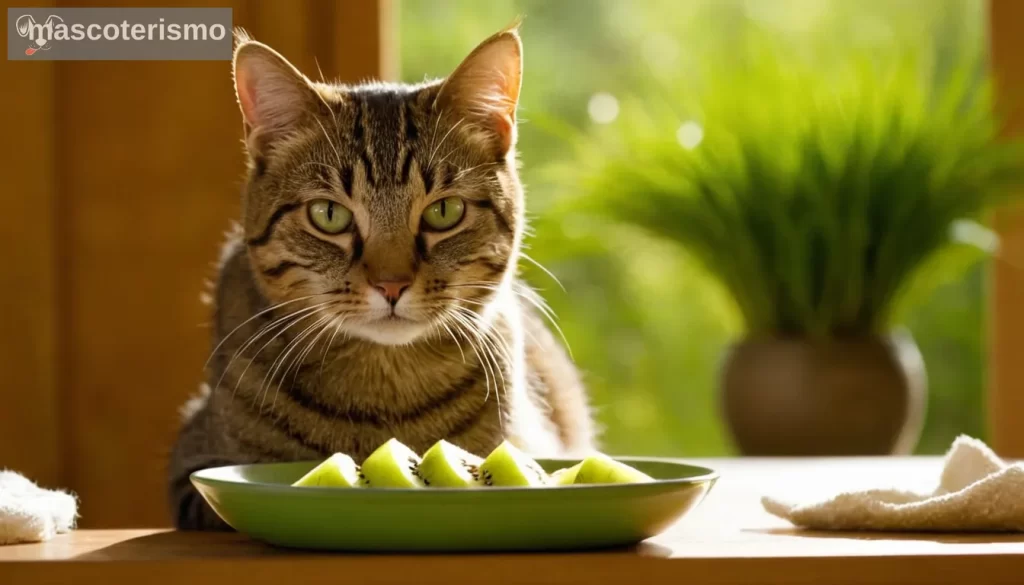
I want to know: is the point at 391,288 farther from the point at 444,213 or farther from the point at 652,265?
the point at 652,265

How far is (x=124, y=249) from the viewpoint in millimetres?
1973

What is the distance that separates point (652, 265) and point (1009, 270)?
237 centimetres

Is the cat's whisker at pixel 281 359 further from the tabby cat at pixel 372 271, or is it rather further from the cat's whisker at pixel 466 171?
the cat's whisker at pixel 466 171

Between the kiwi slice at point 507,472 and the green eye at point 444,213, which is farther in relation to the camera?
the green eye at point 444,213

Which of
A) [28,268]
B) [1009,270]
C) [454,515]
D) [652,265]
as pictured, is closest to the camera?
[454,515]

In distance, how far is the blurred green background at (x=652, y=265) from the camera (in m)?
4.43

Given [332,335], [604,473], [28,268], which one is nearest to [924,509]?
[604,473]

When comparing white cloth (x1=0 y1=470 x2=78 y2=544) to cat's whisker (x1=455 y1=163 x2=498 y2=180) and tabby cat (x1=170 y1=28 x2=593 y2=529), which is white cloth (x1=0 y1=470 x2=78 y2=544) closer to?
tabby cat (x1=170 y1=28 x2=593 y2=529)

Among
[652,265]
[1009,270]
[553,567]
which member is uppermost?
[652,265]

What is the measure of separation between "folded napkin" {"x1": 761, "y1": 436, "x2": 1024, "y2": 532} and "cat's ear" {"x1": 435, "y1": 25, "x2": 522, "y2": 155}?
1.61 feet

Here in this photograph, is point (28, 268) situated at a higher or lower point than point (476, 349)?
higher

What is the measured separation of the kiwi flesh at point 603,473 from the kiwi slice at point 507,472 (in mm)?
28

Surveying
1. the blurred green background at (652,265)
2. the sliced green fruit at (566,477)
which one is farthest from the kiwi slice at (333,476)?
the blurred green background at (652,265)

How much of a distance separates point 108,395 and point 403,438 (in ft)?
3.39
